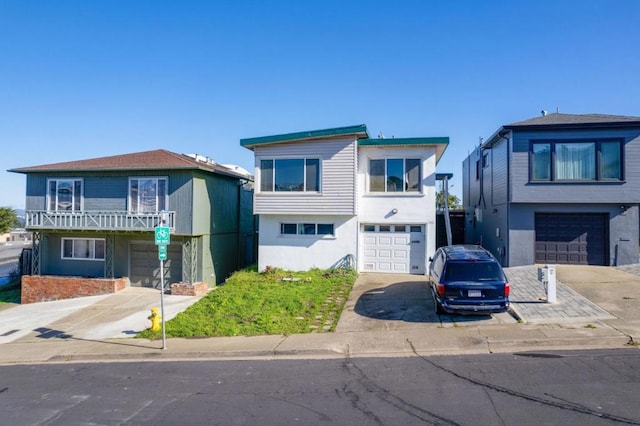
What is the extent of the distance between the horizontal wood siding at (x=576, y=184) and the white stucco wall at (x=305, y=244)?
6.95 meters

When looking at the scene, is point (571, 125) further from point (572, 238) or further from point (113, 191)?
point (113, 191)

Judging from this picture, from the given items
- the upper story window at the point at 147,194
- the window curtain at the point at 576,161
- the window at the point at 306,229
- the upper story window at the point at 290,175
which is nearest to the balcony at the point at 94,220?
the upper story window at the point at 147,194

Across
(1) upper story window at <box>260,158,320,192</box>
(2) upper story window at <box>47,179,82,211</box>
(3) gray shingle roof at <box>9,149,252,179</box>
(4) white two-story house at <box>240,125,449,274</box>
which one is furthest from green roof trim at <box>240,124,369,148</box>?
(2) upper story window at <box>47,179,82,211</box>

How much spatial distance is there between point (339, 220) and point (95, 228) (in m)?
11.0

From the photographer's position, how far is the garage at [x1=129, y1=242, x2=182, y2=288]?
20.0 metres

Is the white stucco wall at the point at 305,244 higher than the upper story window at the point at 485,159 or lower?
lower

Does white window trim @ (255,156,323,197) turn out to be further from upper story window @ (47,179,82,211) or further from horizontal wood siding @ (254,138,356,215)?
upper story window @ (47,179,82,211)

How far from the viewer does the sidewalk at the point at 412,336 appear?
30.5 ft

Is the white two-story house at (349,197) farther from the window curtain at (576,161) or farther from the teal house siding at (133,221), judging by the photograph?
the window curtain at (576,161)

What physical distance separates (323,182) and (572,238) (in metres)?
10.5

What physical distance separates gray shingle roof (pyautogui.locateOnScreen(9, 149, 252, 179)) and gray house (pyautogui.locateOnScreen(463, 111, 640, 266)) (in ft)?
44.0

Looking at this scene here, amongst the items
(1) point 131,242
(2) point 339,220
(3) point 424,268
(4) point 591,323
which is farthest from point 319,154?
(4) point 591,323

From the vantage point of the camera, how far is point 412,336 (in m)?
10.1

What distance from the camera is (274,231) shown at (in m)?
19.1
